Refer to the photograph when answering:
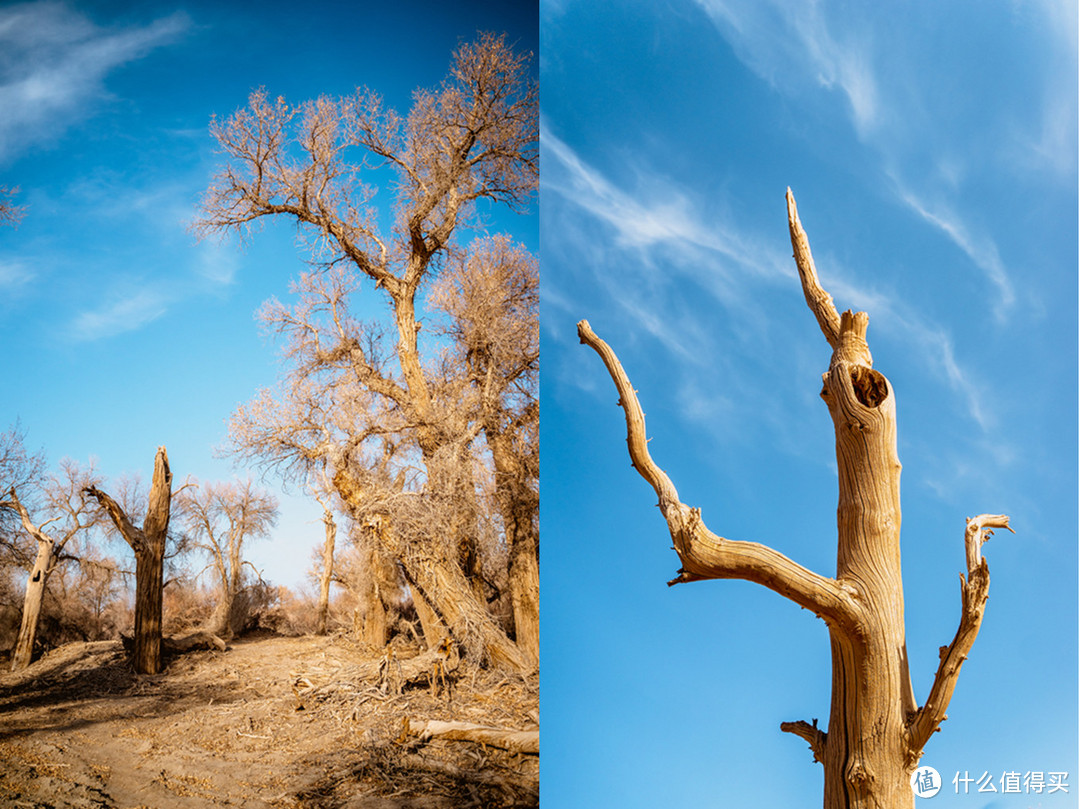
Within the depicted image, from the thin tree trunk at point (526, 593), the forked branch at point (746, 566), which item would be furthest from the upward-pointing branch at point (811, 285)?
the thin tree trunk at point (526, 593)

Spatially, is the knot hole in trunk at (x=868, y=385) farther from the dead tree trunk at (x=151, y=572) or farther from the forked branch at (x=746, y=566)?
the dead tree trunk at (x=151, y=572)

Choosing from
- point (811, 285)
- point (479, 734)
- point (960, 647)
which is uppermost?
point (811, 285)

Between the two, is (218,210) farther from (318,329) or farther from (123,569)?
(123,569)

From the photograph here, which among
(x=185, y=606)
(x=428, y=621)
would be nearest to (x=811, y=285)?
(x=428, y=621)

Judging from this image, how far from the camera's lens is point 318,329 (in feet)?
11.5

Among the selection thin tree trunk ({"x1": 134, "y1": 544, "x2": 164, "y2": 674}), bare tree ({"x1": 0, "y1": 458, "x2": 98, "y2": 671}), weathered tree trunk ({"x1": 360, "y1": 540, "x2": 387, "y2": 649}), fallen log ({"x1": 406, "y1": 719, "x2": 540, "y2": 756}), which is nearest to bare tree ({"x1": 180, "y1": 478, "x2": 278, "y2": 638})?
thin tree trunk ({"x1": 134, "y1": 544, "x2": 164, "y2": 674})

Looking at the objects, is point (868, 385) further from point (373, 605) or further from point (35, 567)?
point (35, 567)

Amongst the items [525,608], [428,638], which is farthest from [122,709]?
[525,608]

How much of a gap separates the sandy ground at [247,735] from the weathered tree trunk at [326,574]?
74 millimetres

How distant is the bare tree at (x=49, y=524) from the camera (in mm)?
2840

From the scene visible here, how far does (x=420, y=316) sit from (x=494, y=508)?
3.02ft

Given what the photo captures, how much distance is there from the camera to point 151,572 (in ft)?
9.70
